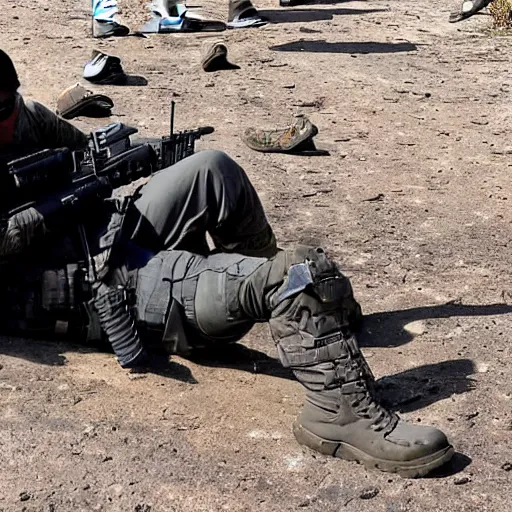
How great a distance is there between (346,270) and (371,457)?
1774 mm

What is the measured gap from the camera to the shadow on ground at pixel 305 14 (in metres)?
10.2

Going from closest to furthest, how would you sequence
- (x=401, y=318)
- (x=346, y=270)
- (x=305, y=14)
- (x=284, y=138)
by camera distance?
(x=401, y=318), (x=346, y=270), (x=284, y=138), (x=305, y=14)

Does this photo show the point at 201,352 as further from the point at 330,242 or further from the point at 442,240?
the point at 442,240

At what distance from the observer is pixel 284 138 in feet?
21.6

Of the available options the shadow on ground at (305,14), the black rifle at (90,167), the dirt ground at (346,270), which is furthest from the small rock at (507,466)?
the shadow on ground at (305,14)

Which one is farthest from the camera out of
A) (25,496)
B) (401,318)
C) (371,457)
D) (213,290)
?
(401,318)

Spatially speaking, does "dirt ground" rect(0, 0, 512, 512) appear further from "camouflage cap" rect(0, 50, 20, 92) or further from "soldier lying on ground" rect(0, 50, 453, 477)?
"camouflage cap" rect(0, 50, 20, 92)

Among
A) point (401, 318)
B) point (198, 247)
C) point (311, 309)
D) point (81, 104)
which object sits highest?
point (311, 309)

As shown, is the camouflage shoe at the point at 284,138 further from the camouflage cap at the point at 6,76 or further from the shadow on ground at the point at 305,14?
the shadow on ground at the point at 305,14

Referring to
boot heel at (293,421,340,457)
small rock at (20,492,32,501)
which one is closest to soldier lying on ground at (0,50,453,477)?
boot heel at (293,421,340,457)

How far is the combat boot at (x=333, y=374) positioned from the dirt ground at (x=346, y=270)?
0.07 metres

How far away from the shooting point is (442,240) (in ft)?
17.4

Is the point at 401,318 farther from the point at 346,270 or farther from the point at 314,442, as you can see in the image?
the point at 314,442

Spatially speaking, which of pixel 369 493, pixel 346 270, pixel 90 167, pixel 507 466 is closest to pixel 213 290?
pixel 90 167
